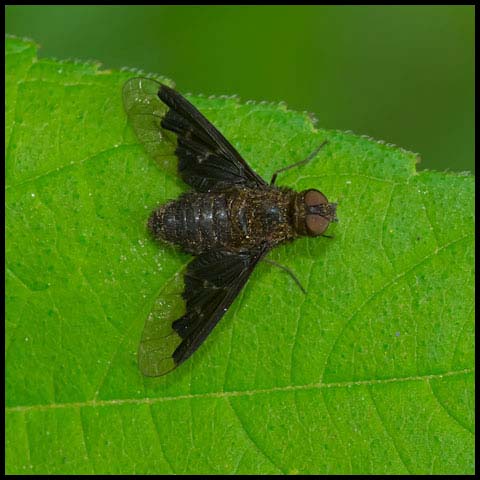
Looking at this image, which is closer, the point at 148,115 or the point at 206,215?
the point at 148,115

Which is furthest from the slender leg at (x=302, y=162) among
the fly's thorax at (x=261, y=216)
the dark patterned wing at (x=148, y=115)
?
the dark patterned wing at (x=148, y=115)

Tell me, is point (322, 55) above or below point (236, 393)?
above

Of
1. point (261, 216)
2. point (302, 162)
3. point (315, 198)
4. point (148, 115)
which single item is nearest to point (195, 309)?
point (261, 216)

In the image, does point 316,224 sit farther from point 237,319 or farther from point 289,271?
point 237,319

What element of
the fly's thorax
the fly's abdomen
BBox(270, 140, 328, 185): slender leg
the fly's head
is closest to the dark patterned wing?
the fly's abdomen

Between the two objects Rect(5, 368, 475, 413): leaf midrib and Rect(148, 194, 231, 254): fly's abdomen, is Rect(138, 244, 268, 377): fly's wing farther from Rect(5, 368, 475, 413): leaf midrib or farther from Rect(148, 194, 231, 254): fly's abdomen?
Rect(5, 368, 475, 413): leaf midrib

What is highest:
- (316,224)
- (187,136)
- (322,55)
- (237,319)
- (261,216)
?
(322,55)
